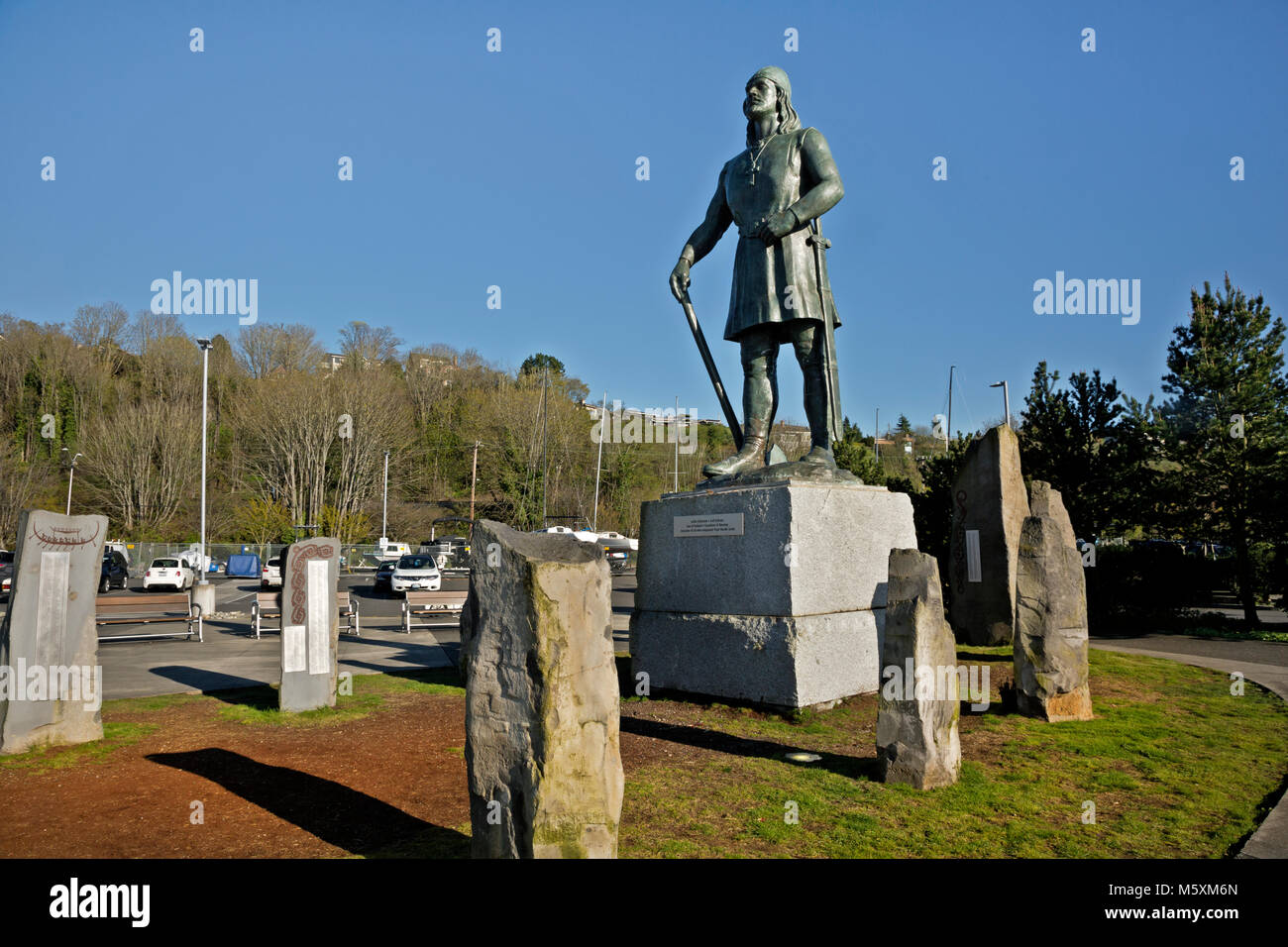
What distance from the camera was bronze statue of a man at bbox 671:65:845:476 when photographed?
24.8 ft

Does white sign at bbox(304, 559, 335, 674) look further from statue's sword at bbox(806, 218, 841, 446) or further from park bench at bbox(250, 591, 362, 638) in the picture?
park bench at bbox(250, 591, 362, 638)

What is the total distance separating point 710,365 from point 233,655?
8741 mm

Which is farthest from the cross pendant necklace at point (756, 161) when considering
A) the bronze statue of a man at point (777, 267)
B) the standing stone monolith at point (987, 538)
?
the standing stone monolith at point (987, 538)

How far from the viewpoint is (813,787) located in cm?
491

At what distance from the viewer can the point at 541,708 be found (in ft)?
10.8

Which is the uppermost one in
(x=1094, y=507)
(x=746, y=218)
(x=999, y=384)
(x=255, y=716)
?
(x=999, y=384)

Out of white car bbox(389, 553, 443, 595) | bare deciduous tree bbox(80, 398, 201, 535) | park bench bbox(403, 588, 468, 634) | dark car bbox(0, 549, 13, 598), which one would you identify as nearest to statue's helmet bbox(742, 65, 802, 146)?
park bench bbox(403, 588, 468, 634)

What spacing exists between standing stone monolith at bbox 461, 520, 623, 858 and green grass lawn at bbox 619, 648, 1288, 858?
789 millimetres

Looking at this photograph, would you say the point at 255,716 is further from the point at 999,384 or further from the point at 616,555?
the point at 999,384

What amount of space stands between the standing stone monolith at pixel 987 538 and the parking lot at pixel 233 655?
5049 millimetres

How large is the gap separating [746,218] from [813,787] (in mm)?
5254

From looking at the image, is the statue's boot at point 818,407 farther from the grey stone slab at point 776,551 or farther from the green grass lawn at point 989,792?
the green grass lawn at point 989,792

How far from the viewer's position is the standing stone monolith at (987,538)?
37.3 ft
